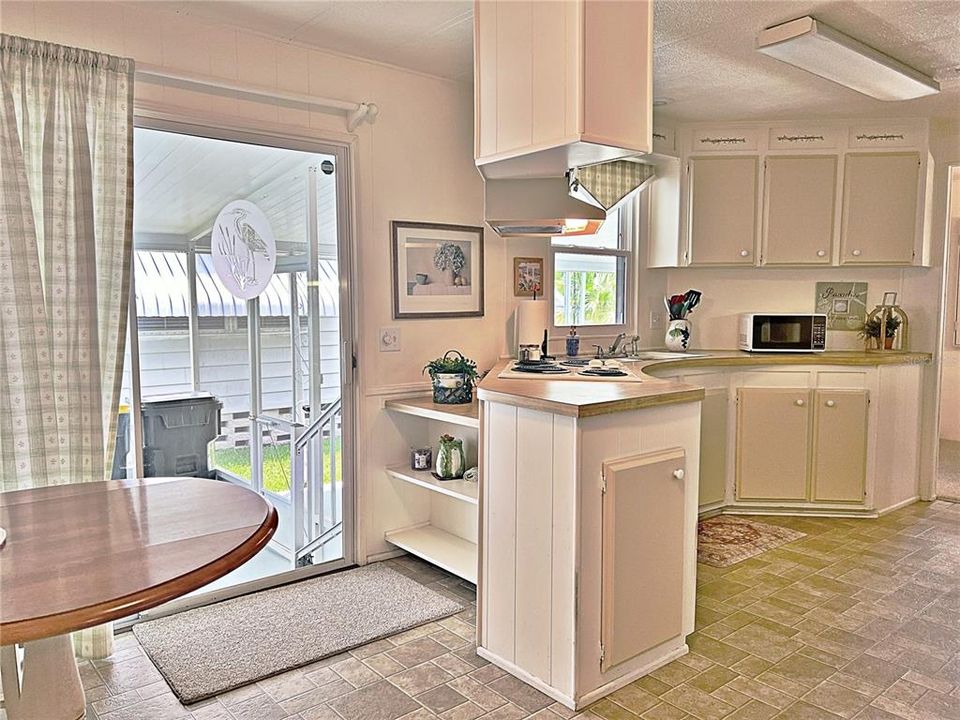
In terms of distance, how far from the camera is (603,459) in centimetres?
225

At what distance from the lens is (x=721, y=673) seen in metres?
2.46

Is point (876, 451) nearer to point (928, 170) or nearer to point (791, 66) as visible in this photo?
point (928, 170)

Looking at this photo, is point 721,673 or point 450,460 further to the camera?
point 450,460

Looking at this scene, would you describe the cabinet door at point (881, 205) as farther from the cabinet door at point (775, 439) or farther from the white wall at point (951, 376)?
the white wall at point (951, 376)

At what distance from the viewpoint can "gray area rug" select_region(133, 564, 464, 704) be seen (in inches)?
97.1

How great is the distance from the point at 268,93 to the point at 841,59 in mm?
2501

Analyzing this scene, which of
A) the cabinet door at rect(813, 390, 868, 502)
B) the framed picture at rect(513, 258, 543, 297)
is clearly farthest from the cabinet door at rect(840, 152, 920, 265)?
the framed picture at rect(513, 258, 543, 297)

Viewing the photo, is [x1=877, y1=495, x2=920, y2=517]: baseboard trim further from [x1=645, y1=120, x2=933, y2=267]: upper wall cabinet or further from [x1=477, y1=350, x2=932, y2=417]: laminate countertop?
[x1=477, y1=350, x2=932, y2=417]: laminate countertop

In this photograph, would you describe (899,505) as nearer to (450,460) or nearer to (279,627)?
(450,460)

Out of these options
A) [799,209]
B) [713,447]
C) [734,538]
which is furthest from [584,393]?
[799,209]

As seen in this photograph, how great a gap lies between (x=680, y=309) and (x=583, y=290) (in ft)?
2.48

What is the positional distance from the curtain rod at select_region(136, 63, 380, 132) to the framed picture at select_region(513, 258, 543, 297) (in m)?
1.16

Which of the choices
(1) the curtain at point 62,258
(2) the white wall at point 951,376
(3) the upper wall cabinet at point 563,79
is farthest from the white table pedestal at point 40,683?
(2) the white wall at point 951,376

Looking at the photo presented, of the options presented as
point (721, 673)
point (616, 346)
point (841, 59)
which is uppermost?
point (841, 59)
